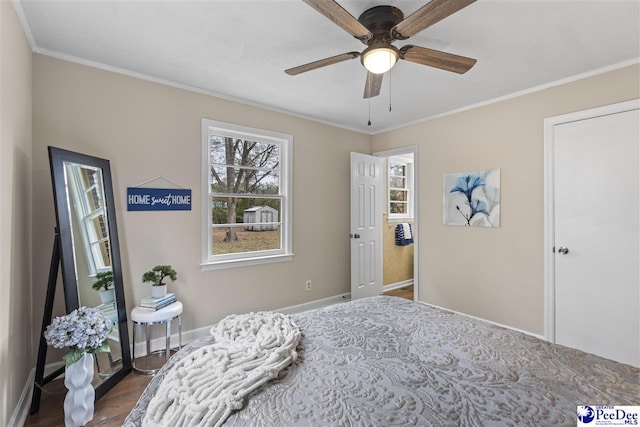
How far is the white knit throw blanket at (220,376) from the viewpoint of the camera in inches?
41.1

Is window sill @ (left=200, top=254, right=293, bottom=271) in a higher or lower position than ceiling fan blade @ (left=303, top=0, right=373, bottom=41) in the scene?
lower

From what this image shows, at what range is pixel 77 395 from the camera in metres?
1.79

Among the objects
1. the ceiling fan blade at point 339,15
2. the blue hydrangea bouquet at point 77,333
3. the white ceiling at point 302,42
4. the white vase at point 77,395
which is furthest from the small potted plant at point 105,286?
the ceiling fan blade at point 339,15

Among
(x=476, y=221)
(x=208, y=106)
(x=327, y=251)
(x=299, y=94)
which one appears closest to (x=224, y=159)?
(x=208, y=106)

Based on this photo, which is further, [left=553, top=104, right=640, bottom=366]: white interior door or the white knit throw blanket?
[left=553, top=104, right=640, bottom=366]: white interior door

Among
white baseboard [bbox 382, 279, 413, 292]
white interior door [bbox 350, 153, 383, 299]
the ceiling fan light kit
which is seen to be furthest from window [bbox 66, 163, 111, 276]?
white baseboard [bbox 382, 279, 413, 292]

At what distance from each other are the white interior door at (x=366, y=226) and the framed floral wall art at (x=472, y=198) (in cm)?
100

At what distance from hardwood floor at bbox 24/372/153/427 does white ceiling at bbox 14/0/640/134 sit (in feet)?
7.91

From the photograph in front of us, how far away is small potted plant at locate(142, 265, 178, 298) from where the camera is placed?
8.36 ft

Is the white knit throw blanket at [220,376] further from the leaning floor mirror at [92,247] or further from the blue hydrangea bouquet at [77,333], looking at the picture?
the leaning floor mirror at [92,247]

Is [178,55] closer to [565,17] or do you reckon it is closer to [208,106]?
[208,106]

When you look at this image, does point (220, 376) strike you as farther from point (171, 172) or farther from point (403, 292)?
point (403, 292)

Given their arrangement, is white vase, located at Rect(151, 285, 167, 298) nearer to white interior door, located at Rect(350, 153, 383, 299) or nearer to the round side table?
the round side table

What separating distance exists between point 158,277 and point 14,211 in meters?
1.07
